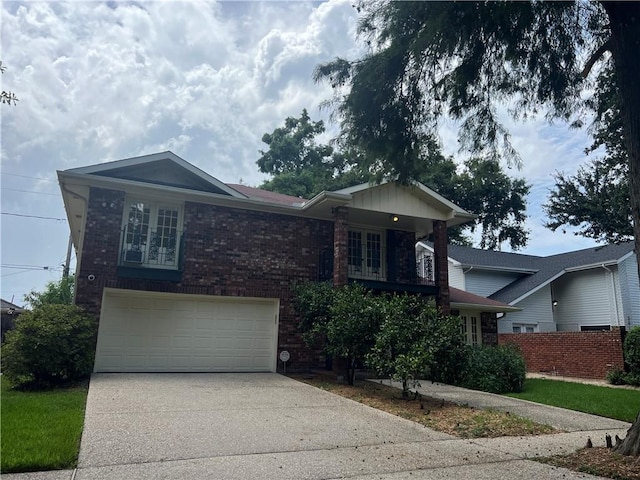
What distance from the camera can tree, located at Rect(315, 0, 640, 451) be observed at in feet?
22.0

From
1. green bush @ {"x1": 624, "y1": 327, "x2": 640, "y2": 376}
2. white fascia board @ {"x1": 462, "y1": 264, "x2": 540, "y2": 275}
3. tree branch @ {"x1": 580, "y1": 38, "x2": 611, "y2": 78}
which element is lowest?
green bush @ {"x1": 624, "y1": 327, "x2": 640, "y2": 376}

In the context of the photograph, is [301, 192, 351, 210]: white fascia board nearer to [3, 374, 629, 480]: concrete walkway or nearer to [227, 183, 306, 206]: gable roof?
[227, 183, 306, 206]: gable roof

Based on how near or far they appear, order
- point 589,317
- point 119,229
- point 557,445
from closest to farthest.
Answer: point 557,445, point 119,229, point 589,317

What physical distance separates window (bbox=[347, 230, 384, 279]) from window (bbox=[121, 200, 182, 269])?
224 inches

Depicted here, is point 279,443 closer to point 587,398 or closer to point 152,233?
point 587,398

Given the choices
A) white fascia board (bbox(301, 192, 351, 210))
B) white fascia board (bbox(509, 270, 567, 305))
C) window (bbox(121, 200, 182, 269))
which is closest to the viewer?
window (bbox(121, 200, 182, 269))

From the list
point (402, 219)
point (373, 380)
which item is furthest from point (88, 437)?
point (402, 219)

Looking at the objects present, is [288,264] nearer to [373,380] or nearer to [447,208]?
[373,380]

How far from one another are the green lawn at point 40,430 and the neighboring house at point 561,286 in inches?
663

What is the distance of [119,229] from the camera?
12.3 meters

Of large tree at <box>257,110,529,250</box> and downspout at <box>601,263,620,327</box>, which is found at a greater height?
large tree at <box>257,110,529,250</box>

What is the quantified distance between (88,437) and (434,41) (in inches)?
282

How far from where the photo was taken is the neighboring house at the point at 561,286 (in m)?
21.0

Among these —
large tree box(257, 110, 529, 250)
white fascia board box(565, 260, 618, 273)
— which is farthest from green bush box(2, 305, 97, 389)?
large tree box(257, 110, 529, 250)
